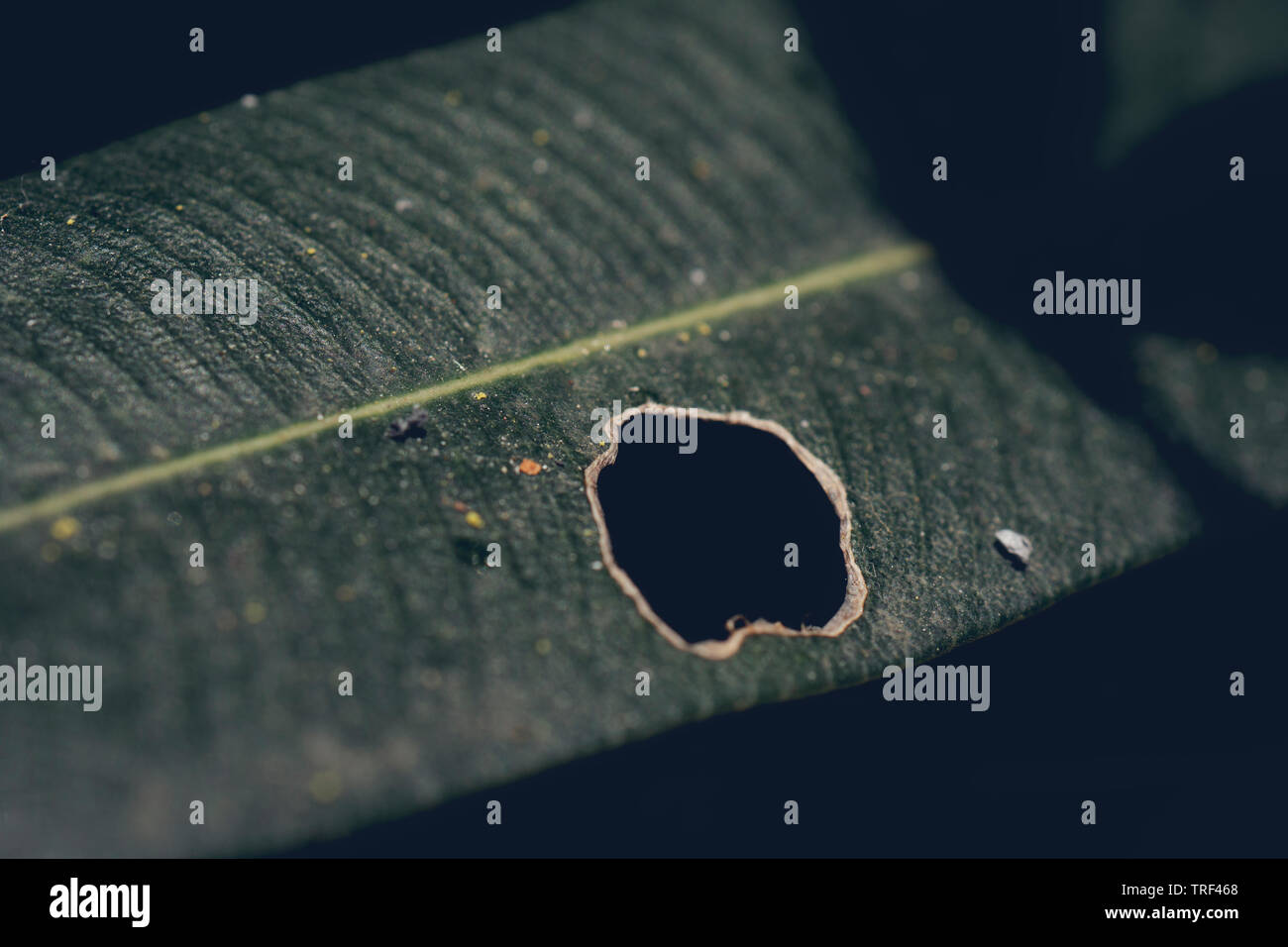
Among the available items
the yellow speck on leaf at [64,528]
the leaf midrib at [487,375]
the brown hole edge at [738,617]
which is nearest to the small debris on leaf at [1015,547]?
the brown hole edge at [738,617]

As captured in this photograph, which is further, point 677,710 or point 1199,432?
point 1199,432

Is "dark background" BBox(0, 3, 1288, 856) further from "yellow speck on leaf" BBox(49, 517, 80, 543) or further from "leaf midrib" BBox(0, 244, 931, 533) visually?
"yellow speck on leaf" BBox(49, 517, 80, 543)

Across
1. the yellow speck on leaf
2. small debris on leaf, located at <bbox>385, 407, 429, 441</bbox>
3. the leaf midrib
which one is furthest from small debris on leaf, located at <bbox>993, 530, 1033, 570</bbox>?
the yellow speck on leaf

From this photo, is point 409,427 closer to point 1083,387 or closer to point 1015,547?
point 1015,547

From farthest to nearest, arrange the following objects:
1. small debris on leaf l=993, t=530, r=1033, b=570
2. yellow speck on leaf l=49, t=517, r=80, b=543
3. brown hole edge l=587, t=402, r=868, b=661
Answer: small debris on leaf l=993, t=530, r=1033, b=570, brown hole edge l=587, t=402, r=868, b=661, yellow speck on leaf l=49, t=517, r=80, b=543

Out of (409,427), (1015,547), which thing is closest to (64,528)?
(409,427)

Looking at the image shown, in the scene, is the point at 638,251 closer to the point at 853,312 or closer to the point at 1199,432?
the point at 853,312

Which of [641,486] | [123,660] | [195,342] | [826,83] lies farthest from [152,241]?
[826,83]
